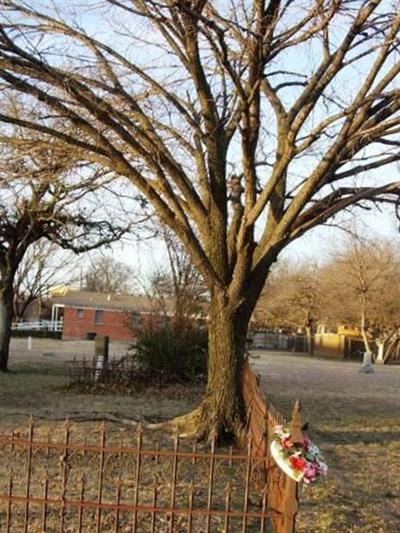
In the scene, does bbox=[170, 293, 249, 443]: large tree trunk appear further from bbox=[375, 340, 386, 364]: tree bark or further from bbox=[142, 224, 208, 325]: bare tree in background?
bbox=[375, 340, 386, 364]: tree bark

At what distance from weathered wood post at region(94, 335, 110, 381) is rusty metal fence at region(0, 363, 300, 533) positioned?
827cm

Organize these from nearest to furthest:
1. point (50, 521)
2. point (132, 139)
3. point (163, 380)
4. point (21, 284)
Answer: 1. point (50, 521)
2. point (132, 139)
3. point (163, 380)
4. point (21, 284)

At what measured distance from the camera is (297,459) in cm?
444

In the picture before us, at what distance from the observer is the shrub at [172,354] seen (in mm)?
17844

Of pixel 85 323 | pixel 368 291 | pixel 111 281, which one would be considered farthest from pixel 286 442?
pixel 111 281

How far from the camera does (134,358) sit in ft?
59.7

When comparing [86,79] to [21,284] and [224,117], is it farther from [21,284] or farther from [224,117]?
[21,284]

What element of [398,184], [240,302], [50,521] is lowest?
[50,521]

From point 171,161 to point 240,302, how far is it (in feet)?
6.67

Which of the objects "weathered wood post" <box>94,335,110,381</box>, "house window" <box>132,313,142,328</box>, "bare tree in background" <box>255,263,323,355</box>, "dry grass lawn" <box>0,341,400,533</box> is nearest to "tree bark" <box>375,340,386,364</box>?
"bare tree in background" <box>255,263,323,355</box>

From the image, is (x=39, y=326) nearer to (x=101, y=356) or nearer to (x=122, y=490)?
(x=101, y=356)

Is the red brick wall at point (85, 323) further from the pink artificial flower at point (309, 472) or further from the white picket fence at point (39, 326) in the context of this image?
the pink artificial flower at point (309, 472)

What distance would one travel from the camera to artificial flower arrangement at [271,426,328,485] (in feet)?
14.5

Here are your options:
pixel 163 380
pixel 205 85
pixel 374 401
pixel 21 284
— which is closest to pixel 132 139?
pixel 205 85
